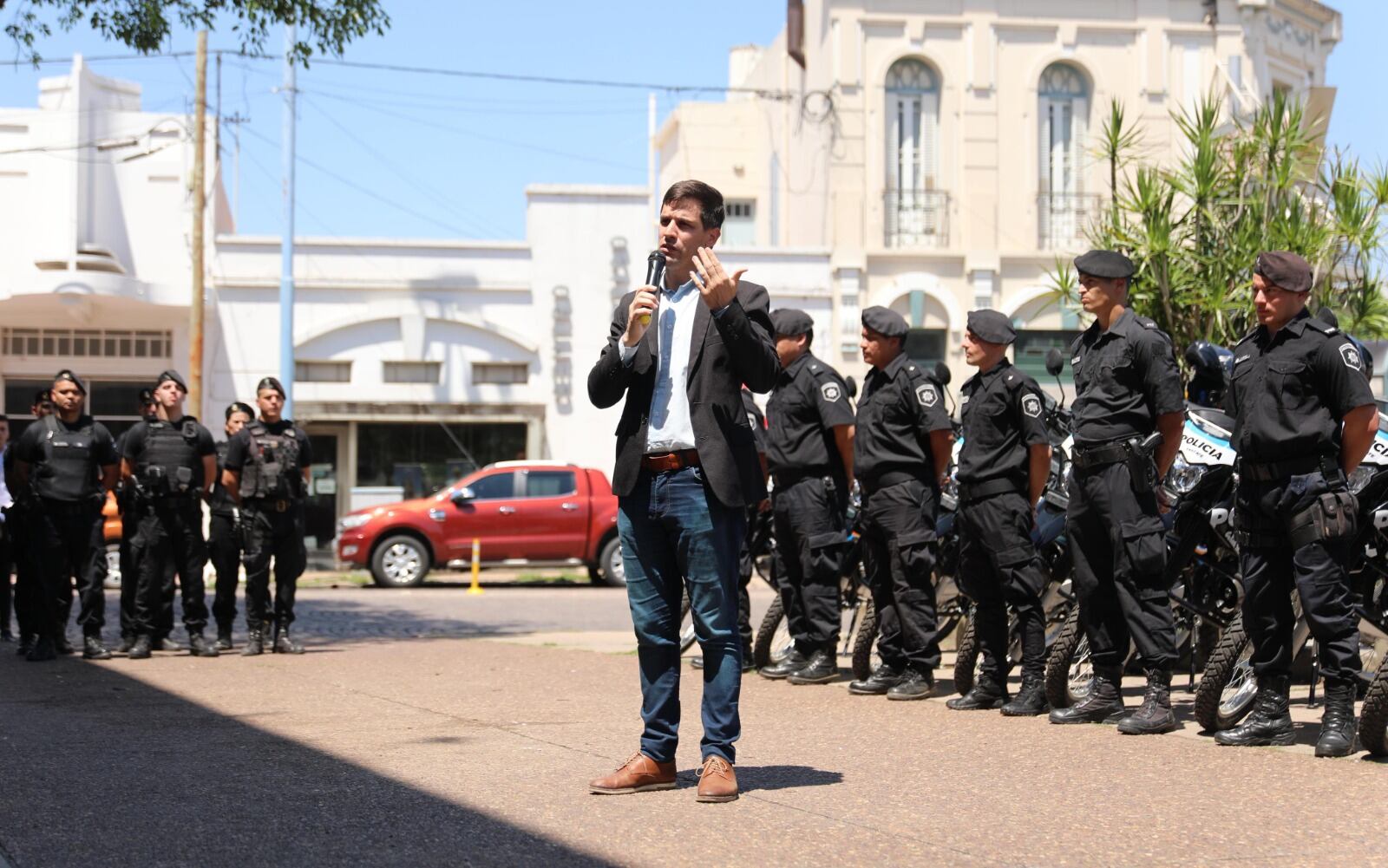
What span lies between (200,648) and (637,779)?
7081mm

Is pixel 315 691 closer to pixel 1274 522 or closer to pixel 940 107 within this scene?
pixel 1274 522

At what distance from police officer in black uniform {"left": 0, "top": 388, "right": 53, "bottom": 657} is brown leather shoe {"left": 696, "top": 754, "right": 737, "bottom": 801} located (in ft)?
25.0

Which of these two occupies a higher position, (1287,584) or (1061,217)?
(1061,217)

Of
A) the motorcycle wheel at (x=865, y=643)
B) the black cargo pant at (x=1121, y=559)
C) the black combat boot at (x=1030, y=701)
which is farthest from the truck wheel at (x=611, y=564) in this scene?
the black cargo pant at (x=1121, y=559)

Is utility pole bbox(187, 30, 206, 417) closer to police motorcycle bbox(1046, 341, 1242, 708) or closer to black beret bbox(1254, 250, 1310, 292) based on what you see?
police motorcycle bbox(1046, 341, 1242, 708)

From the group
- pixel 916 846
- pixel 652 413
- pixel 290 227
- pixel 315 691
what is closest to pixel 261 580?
pixel 315 691

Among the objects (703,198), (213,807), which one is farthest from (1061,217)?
(213,807)

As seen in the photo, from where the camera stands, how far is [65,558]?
39.5ft

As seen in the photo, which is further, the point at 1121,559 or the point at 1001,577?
the point at 1001,577

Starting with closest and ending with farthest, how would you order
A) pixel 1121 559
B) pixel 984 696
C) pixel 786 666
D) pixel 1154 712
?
1. pixel 1154 712
2. pixel 1121 559
3. pixel 984 696
4. pixel 786 666

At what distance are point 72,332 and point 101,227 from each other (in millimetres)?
1735

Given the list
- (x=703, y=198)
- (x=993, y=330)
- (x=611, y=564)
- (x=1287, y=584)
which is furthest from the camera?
(x=611, y=564)

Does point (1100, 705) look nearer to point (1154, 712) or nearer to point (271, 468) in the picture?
point (1154, 712)

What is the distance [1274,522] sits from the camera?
6.92 metres
